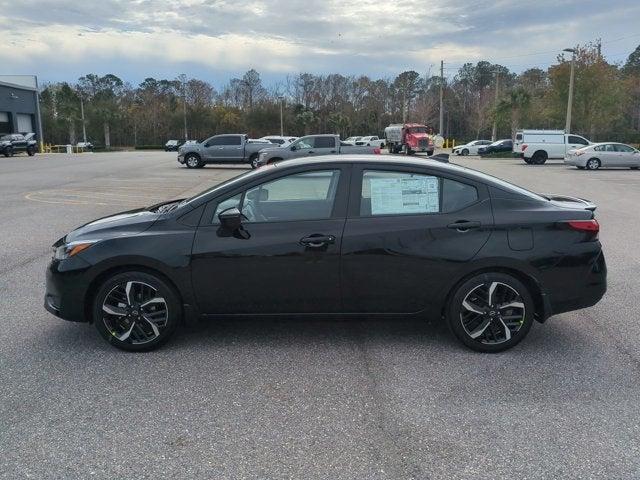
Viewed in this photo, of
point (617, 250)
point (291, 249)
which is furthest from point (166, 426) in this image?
point (617, 250)

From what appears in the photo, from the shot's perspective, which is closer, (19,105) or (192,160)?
(192,160)

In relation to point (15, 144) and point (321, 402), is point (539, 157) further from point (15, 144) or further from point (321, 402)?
point (15, 144)

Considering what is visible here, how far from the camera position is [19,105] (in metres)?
53.5

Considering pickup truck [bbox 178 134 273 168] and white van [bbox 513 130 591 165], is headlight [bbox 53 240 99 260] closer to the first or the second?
pickup truck [bbox 178 134 273 168]

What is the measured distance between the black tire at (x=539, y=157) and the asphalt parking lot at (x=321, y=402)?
3014 centimetres

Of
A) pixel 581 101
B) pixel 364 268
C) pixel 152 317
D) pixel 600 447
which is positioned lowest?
pixel 600 447

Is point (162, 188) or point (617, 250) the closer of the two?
point (617, 250)

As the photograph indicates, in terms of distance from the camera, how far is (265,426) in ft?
10.8

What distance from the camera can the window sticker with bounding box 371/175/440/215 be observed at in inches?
174

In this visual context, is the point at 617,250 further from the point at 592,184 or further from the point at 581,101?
the point at 581,101

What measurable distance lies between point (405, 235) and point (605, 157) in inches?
1106

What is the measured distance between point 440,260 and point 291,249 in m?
1.15

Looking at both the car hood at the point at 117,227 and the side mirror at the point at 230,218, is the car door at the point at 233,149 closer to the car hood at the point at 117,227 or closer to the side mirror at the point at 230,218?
the car hood at the point at 117,227

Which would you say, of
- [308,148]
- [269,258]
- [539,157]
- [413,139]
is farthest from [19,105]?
[269,258]
